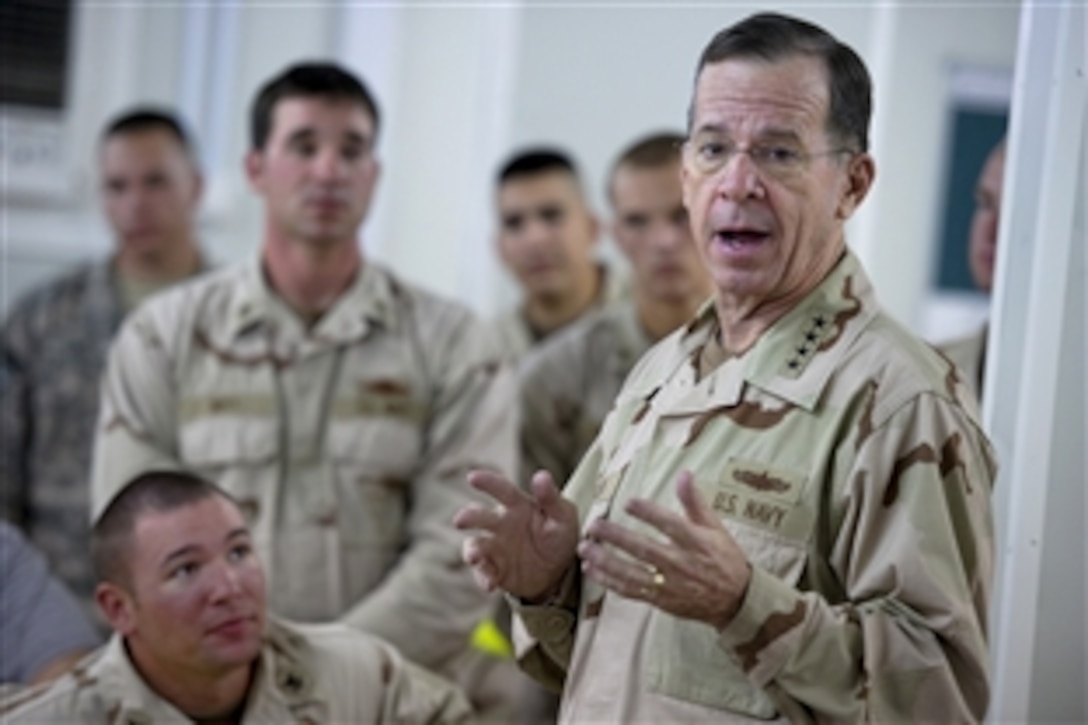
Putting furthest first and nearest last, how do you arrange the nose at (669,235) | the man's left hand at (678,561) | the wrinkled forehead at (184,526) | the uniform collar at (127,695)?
1. the nose at (669,235)
2. the wrinkled forehead at (184,526)
3. the uniform collar at (127,695)
4. the man's left hand at (678,561)

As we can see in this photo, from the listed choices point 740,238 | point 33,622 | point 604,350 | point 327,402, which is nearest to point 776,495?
point 740,238

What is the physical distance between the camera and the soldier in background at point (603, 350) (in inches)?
160

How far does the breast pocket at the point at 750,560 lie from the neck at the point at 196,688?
1.17 metres

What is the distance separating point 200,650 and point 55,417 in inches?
65.7

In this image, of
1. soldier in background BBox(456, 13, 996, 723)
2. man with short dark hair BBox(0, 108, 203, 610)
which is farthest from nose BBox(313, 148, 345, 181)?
soldier in background BBox(456, 13, 996, 723)

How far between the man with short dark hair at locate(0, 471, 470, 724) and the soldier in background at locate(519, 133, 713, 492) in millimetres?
1038

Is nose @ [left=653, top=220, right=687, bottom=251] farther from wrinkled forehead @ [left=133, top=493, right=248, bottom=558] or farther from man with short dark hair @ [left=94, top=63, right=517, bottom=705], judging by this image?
wrinkled forehead @ [left=133, top=493, right=248, bottom=558]

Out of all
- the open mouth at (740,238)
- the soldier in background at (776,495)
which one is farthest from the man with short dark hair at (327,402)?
the open mouth at (740,238)

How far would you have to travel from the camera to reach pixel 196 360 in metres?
3.61

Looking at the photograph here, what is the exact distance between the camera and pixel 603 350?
416 cm

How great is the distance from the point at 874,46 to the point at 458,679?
150 centimetres

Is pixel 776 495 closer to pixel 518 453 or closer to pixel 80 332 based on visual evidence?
pixel 518 453

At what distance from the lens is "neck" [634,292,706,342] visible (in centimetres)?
412

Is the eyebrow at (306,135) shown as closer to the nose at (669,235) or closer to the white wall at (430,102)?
the nose at (669,235)
